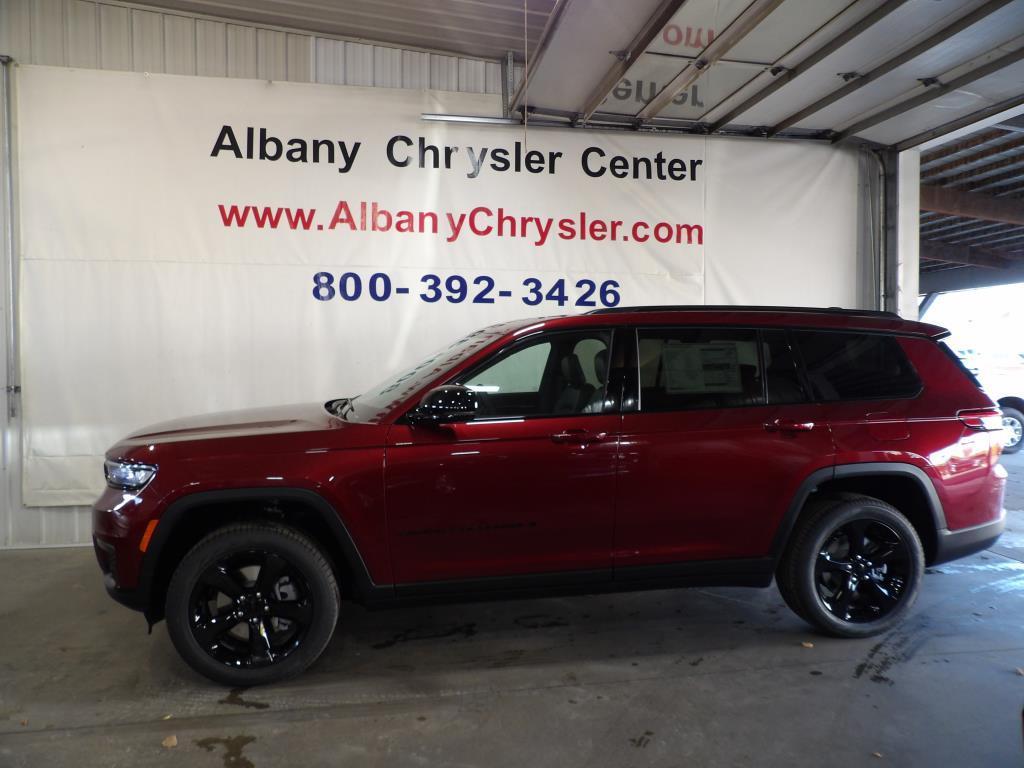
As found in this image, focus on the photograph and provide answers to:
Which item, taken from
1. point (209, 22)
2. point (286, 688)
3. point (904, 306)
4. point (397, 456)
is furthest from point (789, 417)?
point (209, 22)

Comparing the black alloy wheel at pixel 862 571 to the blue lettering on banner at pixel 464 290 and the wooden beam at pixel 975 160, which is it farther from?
the wooden beam at pixel 975 160

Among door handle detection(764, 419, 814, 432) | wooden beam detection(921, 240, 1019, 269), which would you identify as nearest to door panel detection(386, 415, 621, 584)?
door handle detection(764, 419, 814, 432)

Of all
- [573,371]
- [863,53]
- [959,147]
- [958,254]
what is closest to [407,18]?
[863,53]

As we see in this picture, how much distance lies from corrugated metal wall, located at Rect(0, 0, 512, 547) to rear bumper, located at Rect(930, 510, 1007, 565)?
16.6 ft

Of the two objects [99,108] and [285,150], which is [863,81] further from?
[99,108]

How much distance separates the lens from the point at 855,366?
3.61 metres

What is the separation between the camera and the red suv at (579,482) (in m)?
3.04

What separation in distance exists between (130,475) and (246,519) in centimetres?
53

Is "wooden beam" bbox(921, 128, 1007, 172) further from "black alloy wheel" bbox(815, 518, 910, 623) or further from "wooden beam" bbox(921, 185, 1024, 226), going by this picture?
"black alloy wheel" bbox(815, 518, 910, 623)

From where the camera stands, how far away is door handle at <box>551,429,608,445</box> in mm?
3209

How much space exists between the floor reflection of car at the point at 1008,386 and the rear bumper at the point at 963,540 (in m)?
6.78

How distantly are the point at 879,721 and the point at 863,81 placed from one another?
4627 mm

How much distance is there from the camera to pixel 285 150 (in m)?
5.62

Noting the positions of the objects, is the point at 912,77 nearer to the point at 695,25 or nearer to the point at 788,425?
the point at 695,25
